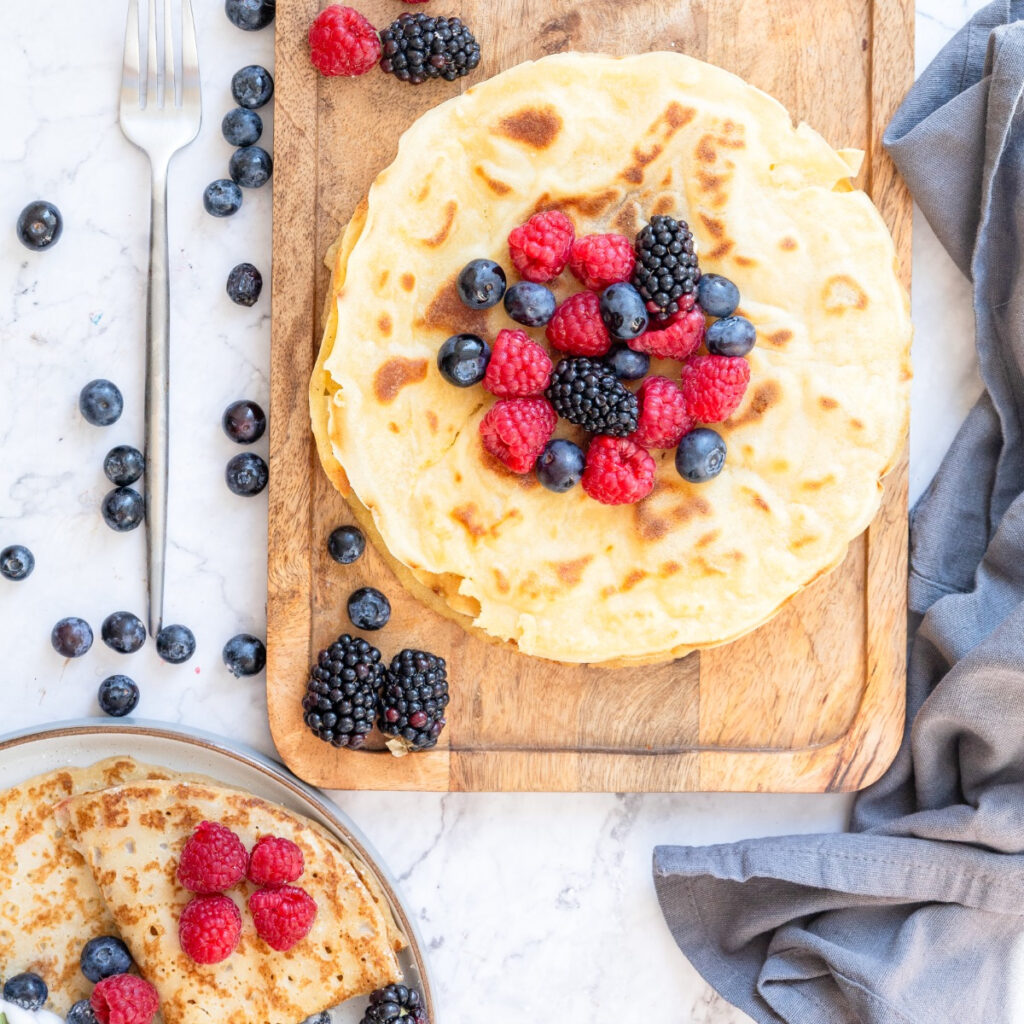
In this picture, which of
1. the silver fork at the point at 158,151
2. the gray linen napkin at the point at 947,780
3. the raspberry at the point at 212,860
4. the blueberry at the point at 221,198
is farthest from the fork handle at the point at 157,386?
the gray linen napkin at the point at 947,780

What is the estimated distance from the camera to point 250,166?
2678 millimetres

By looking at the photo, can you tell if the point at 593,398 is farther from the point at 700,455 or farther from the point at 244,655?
the point at 244,655

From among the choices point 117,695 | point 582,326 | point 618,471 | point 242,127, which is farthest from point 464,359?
point 117,695

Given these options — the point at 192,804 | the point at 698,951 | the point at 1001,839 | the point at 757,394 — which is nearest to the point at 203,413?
the point at 192,804

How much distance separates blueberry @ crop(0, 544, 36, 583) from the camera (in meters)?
2.72

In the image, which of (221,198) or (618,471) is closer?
(618,471)

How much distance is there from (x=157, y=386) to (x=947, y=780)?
86.9 inches

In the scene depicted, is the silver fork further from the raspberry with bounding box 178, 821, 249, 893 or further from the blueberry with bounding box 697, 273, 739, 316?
the blueberry with bounding box 697, 273, 739, 316

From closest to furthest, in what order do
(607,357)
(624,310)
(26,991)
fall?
(624,310), (607,357), (26,991)

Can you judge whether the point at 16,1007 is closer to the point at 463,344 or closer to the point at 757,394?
the point at 463,344

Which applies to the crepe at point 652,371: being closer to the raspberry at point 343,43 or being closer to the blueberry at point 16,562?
the raspberry at point 343,43

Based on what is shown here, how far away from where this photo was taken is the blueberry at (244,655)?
2725mm

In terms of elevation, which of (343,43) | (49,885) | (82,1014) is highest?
(343,43)

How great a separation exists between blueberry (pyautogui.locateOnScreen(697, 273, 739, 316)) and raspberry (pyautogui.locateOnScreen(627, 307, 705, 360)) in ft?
0.09
